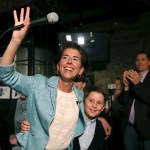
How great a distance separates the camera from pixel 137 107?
3.66 meters

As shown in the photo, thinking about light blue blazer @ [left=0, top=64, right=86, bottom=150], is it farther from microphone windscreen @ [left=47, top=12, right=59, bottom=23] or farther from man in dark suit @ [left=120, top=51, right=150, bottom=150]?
man in dark suit @ [left=120, top=51, right=150, bottom=150]

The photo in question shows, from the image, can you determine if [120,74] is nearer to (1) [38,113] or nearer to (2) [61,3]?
(2) [61,3]

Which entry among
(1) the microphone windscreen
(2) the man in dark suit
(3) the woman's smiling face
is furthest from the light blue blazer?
(2) the man in dark suit

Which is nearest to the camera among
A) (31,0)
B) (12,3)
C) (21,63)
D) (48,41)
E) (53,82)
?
(53,82)

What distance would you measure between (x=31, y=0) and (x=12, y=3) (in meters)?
0.96

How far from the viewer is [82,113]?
7.34 ft

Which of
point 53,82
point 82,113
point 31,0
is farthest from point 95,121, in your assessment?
point 31,0

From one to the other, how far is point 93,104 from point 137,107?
1124mm

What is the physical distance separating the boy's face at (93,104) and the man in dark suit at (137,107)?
856 millimetres

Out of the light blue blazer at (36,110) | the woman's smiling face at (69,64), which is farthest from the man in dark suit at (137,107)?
the light blue blazer at (36,110)

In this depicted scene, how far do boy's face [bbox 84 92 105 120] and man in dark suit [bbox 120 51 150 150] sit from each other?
0.86 metres

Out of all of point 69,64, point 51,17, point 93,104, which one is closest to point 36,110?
point 69,64

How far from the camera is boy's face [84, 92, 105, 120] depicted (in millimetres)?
2758

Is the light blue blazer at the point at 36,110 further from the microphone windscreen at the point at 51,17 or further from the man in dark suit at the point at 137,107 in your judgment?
the man in dark suit at the point at 137,107
